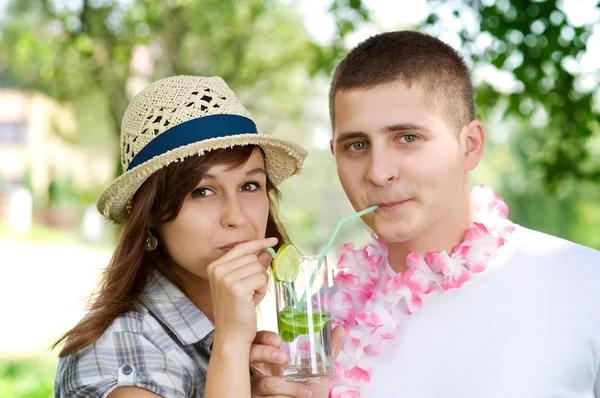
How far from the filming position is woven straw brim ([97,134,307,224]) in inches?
108

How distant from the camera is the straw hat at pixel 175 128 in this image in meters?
2.76

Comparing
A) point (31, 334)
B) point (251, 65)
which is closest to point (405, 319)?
point (251, 65)

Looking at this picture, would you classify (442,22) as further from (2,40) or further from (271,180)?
(2,40)

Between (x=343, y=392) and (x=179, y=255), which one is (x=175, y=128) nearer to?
(x=179, y=255)

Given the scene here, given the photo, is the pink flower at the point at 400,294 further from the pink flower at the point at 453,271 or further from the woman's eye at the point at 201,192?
the woman's eye at the point at 201,192

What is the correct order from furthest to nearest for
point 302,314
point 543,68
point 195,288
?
1. point 543,68
2. point 195,288
3. point 302,314

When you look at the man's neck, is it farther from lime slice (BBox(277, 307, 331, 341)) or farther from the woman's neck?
the woman's neck

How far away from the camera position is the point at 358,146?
2.65 meters

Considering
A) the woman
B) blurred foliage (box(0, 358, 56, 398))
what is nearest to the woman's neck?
the woman

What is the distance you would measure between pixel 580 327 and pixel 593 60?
153 inches

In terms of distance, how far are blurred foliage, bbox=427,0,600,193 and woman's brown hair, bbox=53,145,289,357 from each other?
332 centimetres

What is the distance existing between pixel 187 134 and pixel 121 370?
2.76ft

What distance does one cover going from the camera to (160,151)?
9.11 feet

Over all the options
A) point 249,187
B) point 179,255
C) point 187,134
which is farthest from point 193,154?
point 179,255
